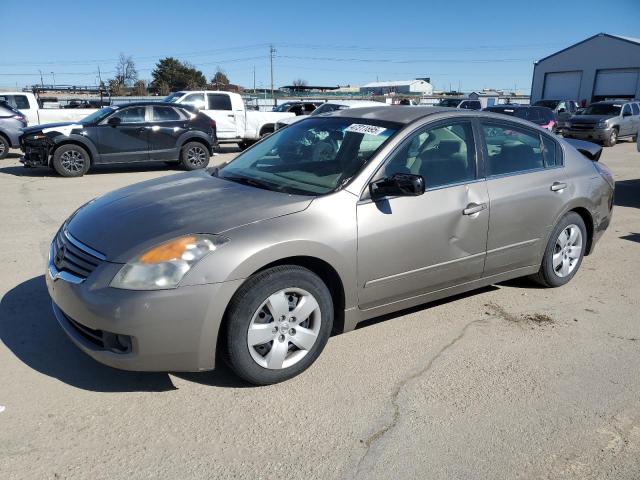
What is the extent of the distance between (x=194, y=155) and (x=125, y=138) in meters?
1.69

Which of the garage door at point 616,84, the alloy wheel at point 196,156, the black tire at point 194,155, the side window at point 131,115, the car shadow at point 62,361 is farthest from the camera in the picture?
the garage door at point 616,84

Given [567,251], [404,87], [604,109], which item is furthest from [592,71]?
[404,87]

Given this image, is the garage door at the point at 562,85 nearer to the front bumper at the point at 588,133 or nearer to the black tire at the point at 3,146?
the front bumper at the point at 588,133

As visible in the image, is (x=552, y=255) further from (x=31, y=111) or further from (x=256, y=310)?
(x=31, y=111)

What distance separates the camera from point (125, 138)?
1209 centimetres

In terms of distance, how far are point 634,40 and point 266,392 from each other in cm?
4719

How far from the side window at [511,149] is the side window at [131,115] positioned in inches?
386

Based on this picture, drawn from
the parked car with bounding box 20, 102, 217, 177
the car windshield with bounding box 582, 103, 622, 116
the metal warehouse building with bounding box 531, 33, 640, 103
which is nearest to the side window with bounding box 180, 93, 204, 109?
the parked car with bounding box 20, 102, 217, 177

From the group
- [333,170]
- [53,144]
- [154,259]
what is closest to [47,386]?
[154,259]

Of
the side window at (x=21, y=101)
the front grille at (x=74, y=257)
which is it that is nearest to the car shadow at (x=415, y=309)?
the front grille at (x=74, y=257)

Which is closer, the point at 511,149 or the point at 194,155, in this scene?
the point at 511,149

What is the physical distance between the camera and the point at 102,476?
2.47 metres

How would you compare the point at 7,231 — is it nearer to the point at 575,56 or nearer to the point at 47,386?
the point at 47,386

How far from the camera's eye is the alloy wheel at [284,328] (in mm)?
3107
